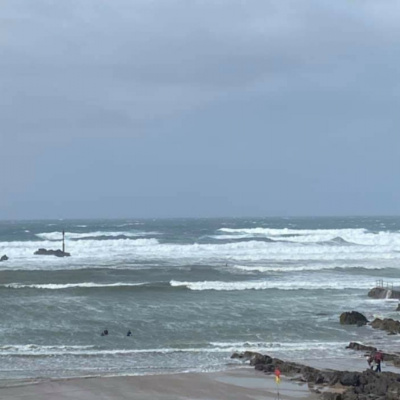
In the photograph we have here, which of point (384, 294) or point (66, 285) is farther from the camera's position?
point (66, 285)

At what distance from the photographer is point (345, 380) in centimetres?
1520

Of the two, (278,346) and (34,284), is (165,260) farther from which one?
(278,346)

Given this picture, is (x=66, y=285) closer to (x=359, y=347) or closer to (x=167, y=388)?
(x=359, y=347)

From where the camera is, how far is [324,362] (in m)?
17.8

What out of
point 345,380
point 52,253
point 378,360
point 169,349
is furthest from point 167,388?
point 52,253

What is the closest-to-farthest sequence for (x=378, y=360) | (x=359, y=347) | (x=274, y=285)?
(x=378, y=360) → (x=359, y=347) → (x=274, y=285)

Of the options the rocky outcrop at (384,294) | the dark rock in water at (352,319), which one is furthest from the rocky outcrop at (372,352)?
the rocky outcrop at (384,294)

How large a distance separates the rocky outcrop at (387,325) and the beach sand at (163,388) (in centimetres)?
751

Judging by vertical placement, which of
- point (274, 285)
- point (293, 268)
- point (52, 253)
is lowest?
point (274, 285)

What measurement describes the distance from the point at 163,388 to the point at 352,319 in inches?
399

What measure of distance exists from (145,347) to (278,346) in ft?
13.1

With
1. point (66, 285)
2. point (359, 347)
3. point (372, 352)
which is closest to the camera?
point (372, 352)

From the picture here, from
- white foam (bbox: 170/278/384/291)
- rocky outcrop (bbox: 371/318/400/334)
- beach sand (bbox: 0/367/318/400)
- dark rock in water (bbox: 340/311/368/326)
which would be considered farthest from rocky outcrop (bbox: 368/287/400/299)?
beach sand (bbox: 0/367/318/400)

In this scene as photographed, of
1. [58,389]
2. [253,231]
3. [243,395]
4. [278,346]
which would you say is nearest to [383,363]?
[278,346]
